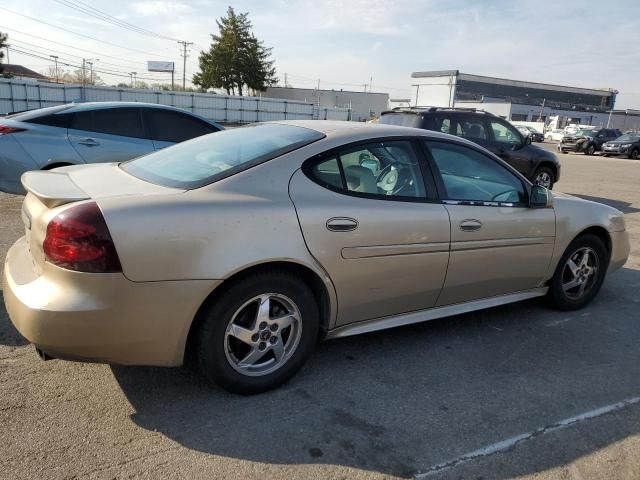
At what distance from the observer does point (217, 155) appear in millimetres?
3379

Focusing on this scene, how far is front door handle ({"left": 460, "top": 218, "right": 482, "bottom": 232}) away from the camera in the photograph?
11.9 ft

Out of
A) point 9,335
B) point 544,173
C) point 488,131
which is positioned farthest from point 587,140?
point 9,335

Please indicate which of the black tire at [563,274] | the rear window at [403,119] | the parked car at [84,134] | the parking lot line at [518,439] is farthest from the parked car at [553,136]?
the parking lot line at [518,439]

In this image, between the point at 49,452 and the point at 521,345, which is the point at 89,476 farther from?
the point at 521,345

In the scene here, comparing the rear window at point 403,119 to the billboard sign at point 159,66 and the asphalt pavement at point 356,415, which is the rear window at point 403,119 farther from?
the billboard sign at point 159,66

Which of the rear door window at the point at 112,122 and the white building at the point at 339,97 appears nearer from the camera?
the rear door window at the point at 112,122

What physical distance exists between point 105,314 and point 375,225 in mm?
1572

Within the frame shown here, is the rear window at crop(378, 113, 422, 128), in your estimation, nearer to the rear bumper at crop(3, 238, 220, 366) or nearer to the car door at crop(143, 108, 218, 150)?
the car door at crop(143, 108, 218, 150)

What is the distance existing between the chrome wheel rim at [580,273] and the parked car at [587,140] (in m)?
29.6

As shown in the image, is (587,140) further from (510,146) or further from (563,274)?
(563,274)

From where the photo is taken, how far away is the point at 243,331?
9.61 ft

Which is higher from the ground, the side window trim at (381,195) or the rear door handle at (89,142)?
the side window trim at (381,195)

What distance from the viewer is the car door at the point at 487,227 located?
3.67 m

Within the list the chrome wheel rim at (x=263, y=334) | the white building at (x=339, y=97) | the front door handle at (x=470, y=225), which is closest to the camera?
the chrome wheel rim at (x=263, y=334)
